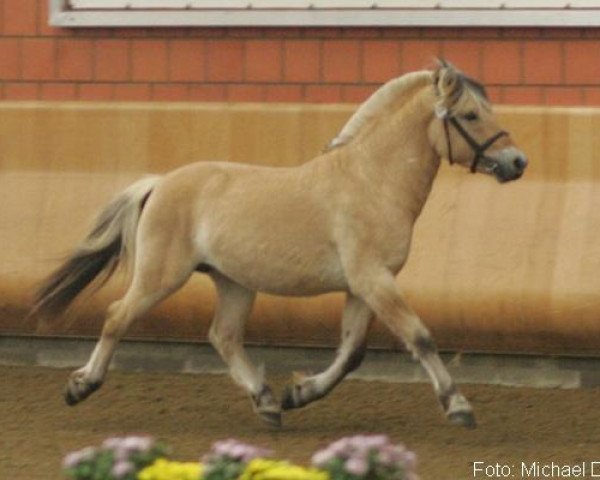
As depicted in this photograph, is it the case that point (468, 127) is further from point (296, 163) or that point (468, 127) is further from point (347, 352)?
point (296, 163)

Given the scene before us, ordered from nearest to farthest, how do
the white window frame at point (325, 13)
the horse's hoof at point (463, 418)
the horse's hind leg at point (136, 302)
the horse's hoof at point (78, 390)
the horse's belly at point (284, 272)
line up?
the horse's hoof at point (463, 418) → the horse's belly at point (284, 272) → the horse's hind leg at point (136, 302) → the horse's hoof at point (78, 390) → the white window frame at point (325, 13)

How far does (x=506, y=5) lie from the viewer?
13266 millimetres

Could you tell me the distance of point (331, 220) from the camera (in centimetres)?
1113

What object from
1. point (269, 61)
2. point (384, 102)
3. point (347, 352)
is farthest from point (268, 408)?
point (269, 61)

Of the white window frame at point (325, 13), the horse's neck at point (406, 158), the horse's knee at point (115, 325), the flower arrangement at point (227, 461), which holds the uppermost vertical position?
the white window frame at point (325, 13)

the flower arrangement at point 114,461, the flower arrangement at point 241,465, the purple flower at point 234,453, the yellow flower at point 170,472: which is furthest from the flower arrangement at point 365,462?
the flower arrangement at point 114,461

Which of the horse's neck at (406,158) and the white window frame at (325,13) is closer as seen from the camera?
the horse's neck at (406,158)

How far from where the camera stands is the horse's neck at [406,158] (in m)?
11.1

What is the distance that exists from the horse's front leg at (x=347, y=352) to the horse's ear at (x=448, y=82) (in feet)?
3.64

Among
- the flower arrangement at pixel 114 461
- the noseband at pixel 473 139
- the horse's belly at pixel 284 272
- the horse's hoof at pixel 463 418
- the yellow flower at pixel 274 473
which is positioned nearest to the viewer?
the yellow flower at pixel 274 473

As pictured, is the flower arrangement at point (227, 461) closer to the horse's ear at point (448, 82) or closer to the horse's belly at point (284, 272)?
the horse's belly at point (284, 272)

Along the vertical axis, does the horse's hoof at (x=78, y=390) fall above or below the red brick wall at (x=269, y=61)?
below

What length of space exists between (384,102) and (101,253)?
5.59 ft

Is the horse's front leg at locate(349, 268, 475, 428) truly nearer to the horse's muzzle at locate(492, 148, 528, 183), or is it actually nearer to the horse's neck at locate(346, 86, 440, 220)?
the horse's neck at locate(346, 86, 440, 220)
